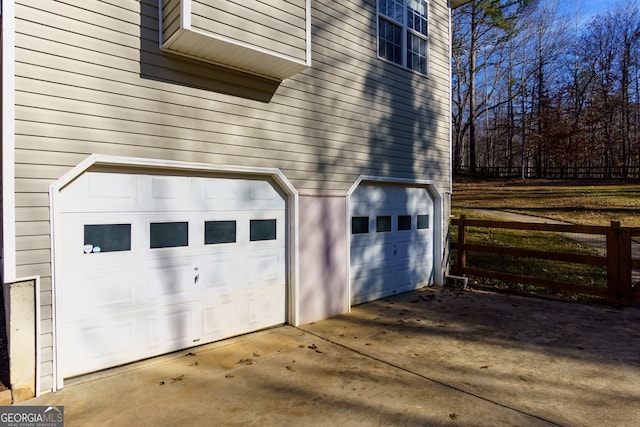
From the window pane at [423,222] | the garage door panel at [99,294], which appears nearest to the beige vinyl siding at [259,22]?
the garage door panel at [99,294]

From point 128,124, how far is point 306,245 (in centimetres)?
273

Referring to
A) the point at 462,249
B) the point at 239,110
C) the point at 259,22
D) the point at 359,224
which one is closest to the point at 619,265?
the point at 462,249

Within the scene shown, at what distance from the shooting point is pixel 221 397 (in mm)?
3402

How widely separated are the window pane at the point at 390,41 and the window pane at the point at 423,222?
2.99 metres

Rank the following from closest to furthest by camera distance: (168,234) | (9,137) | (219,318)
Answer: (9,137), (168,234), (219,318)

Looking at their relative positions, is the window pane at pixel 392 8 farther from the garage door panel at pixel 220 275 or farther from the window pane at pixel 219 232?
the garage door panel at pixel 220 275

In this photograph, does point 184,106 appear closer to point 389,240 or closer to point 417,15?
point 389,240

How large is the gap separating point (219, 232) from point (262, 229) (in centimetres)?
63

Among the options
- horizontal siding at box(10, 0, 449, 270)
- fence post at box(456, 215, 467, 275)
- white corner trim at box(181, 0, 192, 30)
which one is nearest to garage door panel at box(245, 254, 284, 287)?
horizontal siding at box(10, 0, 449, 270)

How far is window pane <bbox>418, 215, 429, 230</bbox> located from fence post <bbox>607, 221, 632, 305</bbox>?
9.81ft

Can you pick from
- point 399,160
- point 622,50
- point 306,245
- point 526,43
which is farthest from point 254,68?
point 622,50

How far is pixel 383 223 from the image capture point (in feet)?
22.7

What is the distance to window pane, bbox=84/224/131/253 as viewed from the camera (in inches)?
150

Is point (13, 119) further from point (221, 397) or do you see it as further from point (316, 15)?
point (316, 15)
